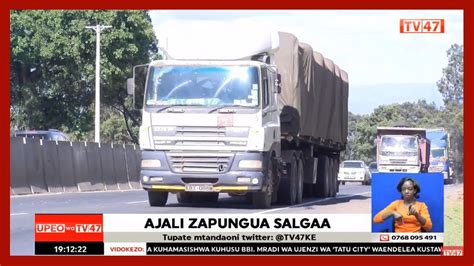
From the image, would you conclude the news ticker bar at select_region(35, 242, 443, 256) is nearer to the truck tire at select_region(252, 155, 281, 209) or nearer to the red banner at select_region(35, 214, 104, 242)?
the red banner at select_region(35, 214, 104, 242)

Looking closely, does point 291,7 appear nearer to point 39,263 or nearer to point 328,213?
point 328,213

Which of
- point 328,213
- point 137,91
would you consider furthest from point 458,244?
point 137,91

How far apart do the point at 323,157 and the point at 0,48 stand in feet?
51.2

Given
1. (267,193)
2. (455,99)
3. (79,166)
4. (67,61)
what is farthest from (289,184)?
(455,99)

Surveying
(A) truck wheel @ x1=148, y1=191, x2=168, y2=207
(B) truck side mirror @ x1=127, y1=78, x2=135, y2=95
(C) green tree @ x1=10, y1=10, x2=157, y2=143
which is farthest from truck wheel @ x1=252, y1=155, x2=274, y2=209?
(C) green tree @ x1=10, y1=10, x2=157, y2=143

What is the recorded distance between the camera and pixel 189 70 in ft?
55.7

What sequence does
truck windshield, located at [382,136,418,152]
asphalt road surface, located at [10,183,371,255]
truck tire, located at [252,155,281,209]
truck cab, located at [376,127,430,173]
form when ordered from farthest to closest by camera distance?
truck tire, located at [252,155,281,209], truck windshield, located at [382,136,418,152], truck cab, located at [376,127,430,173], asphalt road surface, located at [10,183,371,255]

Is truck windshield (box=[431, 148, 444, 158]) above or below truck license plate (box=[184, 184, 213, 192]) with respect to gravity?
above

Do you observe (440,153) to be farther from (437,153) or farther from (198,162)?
(198,162)

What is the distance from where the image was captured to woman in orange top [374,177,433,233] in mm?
11016

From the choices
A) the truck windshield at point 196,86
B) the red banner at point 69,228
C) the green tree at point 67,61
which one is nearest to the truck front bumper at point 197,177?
the truck windshield at point 196,86

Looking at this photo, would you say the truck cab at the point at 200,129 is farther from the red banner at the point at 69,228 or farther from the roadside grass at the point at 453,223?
the roadside grass at the point at 453,223

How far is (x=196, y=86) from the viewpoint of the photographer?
1698cm

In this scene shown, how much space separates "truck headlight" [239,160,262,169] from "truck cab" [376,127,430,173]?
2.21m
